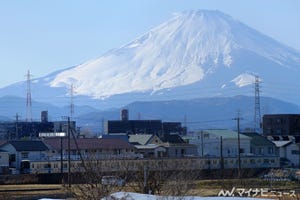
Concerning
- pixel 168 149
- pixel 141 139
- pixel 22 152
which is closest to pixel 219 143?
pixel 168 149

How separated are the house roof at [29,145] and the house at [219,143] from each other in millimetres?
13415

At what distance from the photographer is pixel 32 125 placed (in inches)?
3199

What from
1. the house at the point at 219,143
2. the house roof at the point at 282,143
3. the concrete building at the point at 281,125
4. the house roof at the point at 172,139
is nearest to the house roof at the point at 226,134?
the house at the point at 219,143

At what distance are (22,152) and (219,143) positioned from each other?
16517 mm

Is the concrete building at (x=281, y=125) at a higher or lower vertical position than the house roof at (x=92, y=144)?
higher

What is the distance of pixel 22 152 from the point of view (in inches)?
2009

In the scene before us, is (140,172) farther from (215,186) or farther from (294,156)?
(294,156)

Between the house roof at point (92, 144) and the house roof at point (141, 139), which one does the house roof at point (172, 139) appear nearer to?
the house roof at point (141, 139)

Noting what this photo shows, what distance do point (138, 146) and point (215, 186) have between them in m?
25.4

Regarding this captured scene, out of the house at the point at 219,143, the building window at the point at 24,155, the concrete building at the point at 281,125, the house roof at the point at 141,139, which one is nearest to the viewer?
the building window at the point at 24,155

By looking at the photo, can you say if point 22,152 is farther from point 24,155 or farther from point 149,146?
point 149,146

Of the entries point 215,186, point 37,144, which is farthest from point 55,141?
point 215,186

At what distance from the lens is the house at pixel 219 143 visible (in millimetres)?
59719

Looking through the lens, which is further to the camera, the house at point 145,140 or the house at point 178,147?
the house at point 145,140
